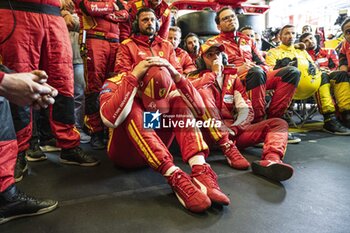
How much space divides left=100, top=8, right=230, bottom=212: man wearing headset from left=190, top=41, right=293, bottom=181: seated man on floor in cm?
47

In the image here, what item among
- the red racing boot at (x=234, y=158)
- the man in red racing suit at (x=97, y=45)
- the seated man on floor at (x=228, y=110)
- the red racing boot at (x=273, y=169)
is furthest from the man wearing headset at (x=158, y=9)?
the red racing boot at (x=273, y=169)

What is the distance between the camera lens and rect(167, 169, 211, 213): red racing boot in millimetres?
1158

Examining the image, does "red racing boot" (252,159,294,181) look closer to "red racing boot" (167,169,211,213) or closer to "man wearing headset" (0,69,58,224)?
"red racing boot" (167,169,211,213)

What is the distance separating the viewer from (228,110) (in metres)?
2.09

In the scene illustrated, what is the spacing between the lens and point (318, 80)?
114 inches

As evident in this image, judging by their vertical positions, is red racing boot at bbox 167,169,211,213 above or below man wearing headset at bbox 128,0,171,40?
below

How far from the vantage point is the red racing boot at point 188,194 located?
1.16 meters

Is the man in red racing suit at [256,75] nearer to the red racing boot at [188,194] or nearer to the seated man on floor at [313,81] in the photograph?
the seated man on floor at [313,81]

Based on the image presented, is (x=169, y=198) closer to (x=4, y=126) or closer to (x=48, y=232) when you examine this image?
(x=48, y=232)

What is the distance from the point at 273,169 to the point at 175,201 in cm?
60

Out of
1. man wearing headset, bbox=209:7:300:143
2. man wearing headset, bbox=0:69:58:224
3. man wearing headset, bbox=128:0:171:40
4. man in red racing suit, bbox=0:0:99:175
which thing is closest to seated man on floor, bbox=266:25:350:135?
man wearing headset, bbox=209:7:300:143

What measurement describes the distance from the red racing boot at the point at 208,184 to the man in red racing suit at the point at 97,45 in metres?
1.20

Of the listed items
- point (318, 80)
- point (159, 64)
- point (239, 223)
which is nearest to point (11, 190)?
point (159, 64)

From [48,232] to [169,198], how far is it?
1.78 ft
